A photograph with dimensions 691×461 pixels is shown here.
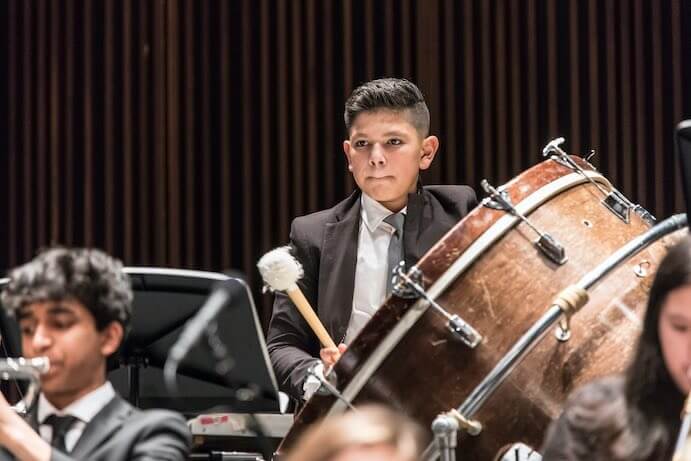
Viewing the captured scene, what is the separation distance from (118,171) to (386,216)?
1823 millimetres

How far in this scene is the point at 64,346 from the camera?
2621 millimetres

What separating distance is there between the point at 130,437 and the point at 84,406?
120mm

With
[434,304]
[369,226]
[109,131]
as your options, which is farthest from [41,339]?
[109,131]

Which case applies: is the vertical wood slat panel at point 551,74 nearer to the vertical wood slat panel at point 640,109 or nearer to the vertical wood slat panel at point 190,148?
the vertical wood slat panel at point 640,109

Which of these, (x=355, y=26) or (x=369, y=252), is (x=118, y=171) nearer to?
(x=355, y=26)

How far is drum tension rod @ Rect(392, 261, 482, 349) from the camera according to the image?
10.6 feet

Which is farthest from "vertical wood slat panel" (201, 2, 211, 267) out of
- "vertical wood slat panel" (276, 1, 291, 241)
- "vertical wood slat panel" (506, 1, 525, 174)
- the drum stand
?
the drum stand

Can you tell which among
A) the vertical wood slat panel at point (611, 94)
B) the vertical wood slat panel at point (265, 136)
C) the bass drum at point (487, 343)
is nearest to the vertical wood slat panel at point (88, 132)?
the vertical wood slat panel at point (265, 136)

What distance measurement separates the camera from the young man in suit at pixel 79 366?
2.58 m

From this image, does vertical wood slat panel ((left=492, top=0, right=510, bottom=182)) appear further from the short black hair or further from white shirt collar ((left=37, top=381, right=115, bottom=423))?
white shirt collar ((left=37, top=381, right=115, bottom=423))

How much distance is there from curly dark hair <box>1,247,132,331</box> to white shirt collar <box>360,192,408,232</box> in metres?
1.50

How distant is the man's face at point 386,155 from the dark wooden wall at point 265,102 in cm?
127

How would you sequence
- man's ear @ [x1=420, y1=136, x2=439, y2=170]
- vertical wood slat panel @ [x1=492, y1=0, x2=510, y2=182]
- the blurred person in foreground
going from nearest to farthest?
the blurred person in foreground
man's ear @ [x1=420, y1=136, x2=439, y2=170]
vertical wood slat panel @ [x1=492, y1=0, x2=510, y2=182]

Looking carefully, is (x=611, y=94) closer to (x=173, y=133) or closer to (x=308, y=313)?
(x=173, y=133)
